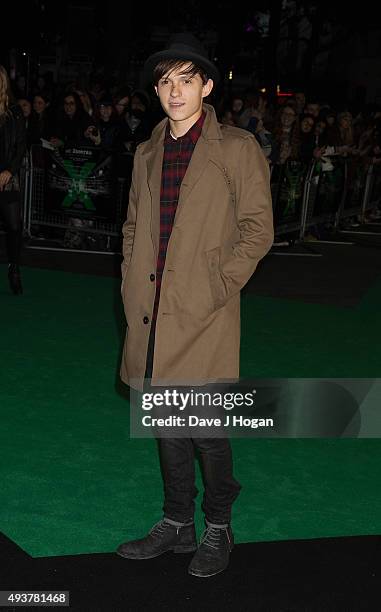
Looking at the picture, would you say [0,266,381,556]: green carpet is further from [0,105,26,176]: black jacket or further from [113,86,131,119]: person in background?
[113,86,131,119]: person in background

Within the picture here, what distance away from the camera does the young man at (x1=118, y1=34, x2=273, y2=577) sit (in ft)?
13.1

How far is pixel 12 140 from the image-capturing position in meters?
8.87

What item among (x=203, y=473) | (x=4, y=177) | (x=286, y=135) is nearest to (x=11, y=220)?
(x=4, y=177)

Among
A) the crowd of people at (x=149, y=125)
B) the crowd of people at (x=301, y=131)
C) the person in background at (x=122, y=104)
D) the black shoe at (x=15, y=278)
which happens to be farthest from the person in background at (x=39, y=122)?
the black shoe at (x=15, y=278)

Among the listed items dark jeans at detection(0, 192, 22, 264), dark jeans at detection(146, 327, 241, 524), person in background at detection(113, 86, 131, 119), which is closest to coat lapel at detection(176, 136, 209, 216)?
dark jeans at detection(146, 327, 241, 524)

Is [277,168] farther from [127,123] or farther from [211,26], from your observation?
[211,26]

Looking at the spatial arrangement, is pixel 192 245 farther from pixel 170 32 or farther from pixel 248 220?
pixel 170 32

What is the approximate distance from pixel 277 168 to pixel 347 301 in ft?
11.0

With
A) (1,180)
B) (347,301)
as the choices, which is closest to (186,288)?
(1,180)

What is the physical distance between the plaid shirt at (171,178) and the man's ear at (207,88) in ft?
0.31

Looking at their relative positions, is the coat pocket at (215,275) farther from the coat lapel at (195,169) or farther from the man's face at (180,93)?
the man's face at (180,93)

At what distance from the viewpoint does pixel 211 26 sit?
155 feet

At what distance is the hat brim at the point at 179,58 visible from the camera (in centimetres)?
393

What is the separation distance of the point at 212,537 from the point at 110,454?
1.55m
